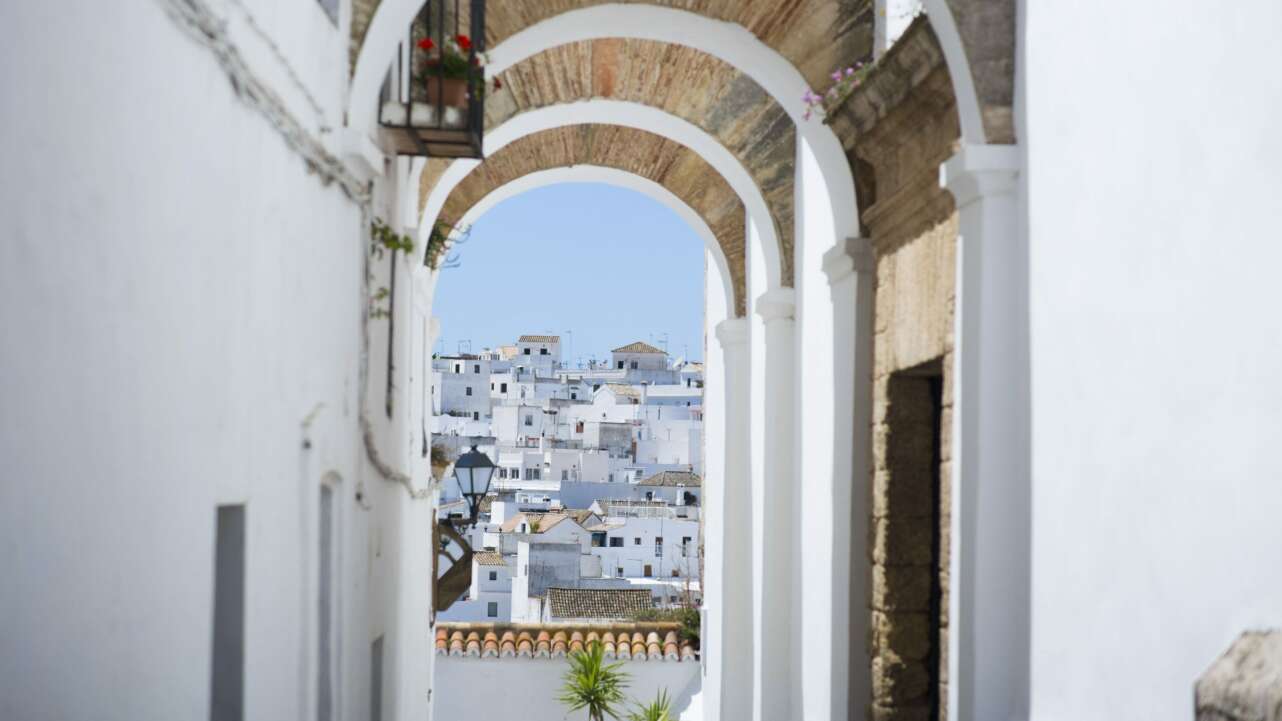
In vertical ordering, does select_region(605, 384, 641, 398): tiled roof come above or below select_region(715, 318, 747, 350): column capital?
above

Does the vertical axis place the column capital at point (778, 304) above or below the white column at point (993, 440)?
above

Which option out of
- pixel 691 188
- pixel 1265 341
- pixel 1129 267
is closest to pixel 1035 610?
pixel 1129 267

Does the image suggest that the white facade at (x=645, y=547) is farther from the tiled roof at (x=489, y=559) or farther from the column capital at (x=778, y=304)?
the column capital at (x=778, y=304)

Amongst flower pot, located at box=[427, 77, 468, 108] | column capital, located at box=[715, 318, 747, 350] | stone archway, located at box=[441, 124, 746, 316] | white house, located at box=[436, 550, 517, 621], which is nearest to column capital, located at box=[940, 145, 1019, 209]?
flower pot, located at box=[427, 77, 468, 108]

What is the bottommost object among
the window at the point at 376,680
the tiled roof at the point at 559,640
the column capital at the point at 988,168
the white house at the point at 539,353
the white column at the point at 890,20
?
the tiled roof at the point at 559,640

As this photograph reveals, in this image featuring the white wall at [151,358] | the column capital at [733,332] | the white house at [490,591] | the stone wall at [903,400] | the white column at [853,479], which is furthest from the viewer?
the white house at [490,591]

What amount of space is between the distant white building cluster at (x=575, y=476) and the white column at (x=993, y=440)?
11.6 metres

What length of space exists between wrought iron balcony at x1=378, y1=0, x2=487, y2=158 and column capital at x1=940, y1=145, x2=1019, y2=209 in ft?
7.84

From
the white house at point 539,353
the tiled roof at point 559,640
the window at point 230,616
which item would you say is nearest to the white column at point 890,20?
the window at point 230,616

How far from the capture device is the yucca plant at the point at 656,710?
512 inches

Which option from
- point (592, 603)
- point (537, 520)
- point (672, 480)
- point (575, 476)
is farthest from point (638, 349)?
point (592, 603)

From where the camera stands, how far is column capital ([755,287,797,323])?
9984 mm

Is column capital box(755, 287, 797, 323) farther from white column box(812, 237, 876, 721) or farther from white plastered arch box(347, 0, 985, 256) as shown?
white column box(812, 237, 876, 721)

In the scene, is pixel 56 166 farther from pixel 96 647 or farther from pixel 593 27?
pixel 593 27
